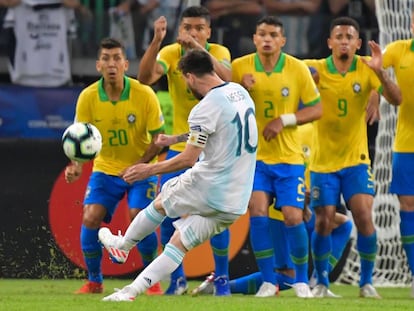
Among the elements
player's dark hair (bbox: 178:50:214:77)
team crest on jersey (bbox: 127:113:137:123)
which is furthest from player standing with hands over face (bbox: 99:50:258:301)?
team crest on jersey (bbox: 127:113:137:123)

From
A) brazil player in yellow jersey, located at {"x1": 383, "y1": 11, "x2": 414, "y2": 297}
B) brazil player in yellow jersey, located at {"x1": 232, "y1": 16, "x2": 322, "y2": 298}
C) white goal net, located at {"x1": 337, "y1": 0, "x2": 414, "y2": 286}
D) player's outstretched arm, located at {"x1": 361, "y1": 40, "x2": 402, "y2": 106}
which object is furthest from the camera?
white goal net, located at {"x1": 337, "y1": 0, "x2": 414, "y2": 286}

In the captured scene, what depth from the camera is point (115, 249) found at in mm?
9758

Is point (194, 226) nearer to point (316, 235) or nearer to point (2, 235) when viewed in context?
point (316, 235)

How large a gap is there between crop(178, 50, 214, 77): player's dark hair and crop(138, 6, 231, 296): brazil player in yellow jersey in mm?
1769

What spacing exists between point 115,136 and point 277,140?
4.90 feet

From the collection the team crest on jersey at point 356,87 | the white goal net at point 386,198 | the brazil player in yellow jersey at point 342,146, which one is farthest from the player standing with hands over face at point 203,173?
the white goal net at point 386,198

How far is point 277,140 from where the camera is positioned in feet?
38.1

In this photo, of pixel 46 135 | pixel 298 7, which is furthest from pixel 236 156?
pixel 298 7

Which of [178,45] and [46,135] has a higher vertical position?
[178,45]

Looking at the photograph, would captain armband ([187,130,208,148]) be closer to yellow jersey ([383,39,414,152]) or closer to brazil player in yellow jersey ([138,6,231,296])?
brazil player in yellow jersey ([138,6,231,296])

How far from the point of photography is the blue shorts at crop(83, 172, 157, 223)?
1184 centimetres

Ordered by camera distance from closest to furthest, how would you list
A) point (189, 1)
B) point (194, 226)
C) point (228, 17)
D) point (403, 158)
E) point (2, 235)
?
point (194, 226) < point (403, 158) < point (2, 235) < point (189, 1) < point (228, 17)

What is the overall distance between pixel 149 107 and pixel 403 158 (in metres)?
2.35

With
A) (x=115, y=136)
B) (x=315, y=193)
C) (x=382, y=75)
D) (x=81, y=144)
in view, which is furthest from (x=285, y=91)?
(x=81, y=144)
